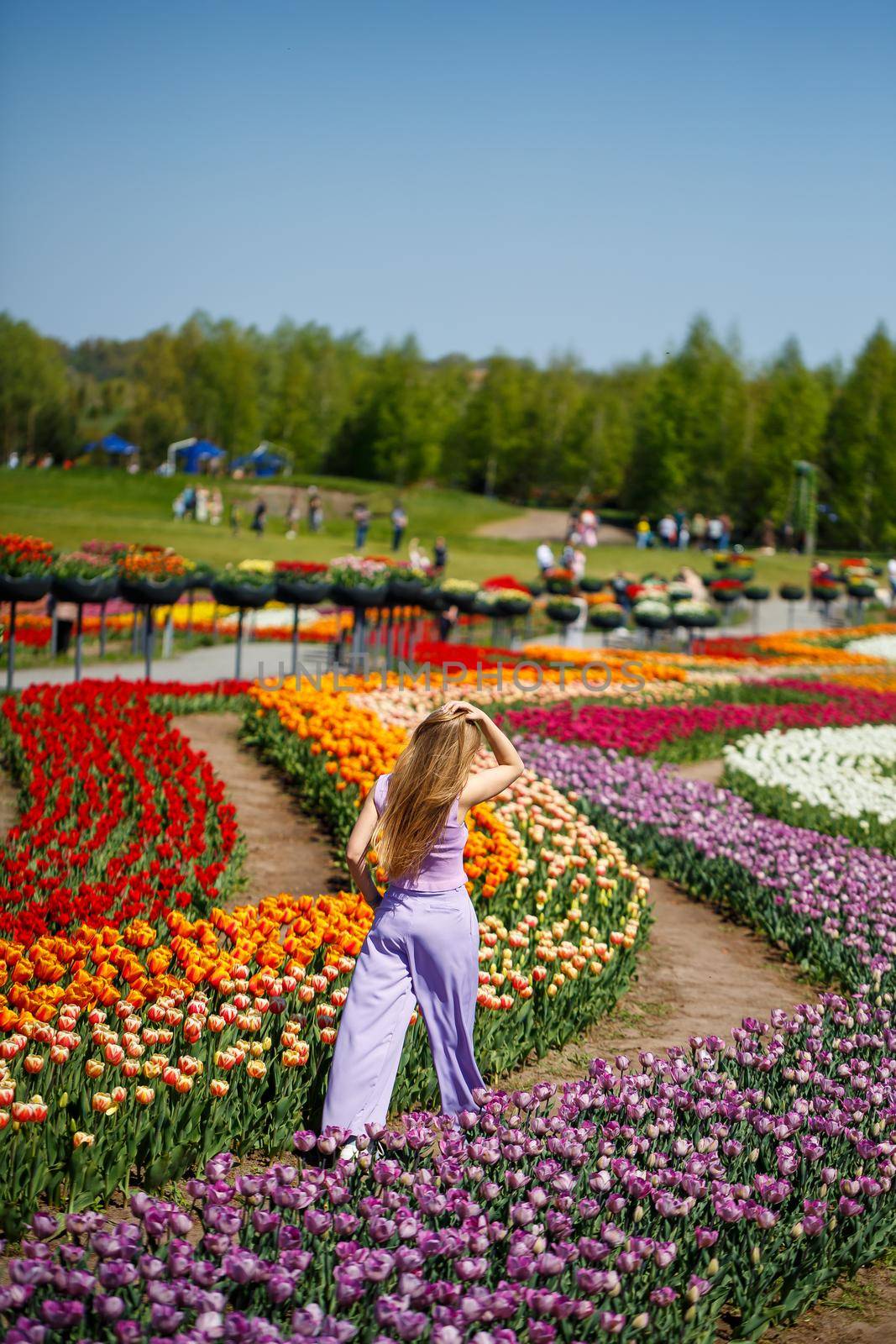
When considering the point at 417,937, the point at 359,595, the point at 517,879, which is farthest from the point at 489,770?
the point at 359,595

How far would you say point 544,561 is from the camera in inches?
1289

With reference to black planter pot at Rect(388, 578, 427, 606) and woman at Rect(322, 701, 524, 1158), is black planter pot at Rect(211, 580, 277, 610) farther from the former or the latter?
woman at Rect(322, 701, 524, 1158)

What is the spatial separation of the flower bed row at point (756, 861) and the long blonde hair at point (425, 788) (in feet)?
9.44

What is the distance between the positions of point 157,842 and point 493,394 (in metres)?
67.2

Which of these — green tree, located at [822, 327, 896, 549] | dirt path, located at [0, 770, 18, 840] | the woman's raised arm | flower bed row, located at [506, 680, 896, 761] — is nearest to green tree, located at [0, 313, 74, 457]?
green tree, located at [822, 327, 896, 549]

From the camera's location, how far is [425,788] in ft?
13.4

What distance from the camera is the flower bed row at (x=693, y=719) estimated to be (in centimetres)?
1165

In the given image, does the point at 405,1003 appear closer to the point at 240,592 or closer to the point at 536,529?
the point at 240,592

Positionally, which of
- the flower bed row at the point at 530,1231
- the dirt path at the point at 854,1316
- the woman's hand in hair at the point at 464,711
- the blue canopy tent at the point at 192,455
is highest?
the blue canopy tent at the point at 192,455

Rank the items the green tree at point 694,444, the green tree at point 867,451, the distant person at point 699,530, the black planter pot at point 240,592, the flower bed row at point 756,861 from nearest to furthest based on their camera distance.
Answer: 1. the flower bed row at point 756,861
2. the black planter pot at point 240,592
3. the distant person at point 699,530
4. the green tree at point 867,451
5. the green tree at point 694,444

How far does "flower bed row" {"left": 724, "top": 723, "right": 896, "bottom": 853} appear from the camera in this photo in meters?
9.42

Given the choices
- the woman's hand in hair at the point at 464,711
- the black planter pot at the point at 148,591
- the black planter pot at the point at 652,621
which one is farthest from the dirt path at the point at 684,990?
the black planter pot at the point at 652,621

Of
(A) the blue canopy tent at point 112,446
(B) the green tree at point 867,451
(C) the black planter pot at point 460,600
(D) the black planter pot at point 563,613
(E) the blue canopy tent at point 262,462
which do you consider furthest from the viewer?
(E) the blue canopy tent at point 262,462

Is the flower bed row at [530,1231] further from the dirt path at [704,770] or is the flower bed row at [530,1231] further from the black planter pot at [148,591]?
the black planter pot at [148,591]
